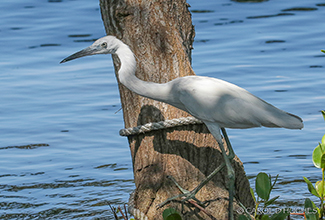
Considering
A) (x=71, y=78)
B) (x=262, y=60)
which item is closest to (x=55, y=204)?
(x=71, y=78)

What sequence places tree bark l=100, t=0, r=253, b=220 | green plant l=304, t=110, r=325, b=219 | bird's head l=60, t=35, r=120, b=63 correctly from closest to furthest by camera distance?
1. green plant l=304, t=110, r=325, b=219
2. bird's head l=60, t=35, r=120, b=63
3. tree bark l=100, t=0, r=253, b=220

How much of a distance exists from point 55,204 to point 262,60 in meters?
5.20

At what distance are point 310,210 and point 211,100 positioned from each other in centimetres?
106

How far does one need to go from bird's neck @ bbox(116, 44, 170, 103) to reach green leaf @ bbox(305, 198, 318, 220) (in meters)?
1.22

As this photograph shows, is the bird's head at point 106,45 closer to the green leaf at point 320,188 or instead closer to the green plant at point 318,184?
the green plant at point 318,184

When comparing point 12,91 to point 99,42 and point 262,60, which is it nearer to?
point 262,60

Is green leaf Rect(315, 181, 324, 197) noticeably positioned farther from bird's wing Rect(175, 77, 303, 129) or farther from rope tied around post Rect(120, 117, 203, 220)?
rope tied around post Rect(120, 117, 203, 220)

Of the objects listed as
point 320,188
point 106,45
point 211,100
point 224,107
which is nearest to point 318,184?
point 320,188

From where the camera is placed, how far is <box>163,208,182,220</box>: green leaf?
3828mm

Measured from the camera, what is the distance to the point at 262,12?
41.2ft

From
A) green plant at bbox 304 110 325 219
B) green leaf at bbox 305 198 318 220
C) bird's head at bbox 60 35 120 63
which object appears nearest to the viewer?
green leaf at bbox 305 198 318 220

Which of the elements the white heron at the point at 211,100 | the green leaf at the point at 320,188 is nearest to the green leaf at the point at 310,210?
the green leaf at the point at 320,188

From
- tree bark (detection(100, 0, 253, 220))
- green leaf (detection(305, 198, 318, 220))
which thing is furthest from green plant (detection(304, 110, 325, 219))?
tree bark (detection(100, 0, 253, 220))

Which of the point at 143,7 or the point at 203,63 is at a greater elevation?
the point at 143,7
